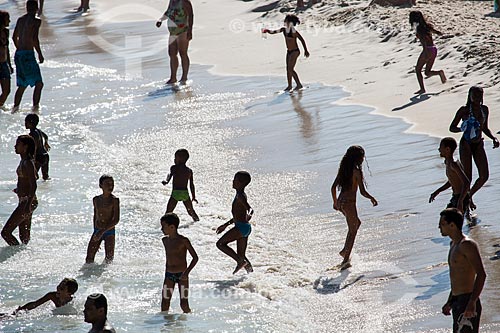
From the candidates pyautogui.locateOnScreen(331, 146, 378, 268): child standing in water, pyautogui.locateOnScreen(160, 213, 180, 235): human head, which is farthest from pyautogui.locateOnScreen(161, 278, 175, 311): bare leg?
pyautogui.locateOnScreen(331, 146, 378, 268): child standing in water

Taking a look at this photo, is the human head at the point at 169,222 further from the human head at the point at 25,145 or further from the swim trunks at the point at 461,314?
the swim trunks at the point at 461,314

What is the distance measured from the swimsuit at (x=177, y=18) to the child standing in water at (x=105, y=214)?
9258 mm

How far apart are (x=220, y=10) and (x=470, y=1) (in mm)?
6921

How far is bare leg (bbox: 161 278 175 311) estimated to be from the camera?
332 inches

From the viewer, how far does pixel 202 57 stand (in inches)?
857

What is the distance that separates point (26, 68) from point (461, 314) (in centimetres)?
1024

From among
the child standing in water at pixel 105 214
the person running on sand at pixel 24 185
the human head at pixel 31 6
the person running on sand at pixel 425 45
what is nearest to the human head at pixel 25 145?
the person running on sand at pixel 24 185

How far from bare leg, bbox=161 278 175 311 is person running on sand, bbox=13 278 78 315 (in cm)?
73

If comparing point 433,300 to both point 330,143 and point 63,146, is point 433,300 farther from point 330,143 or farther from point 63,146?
point 63,146

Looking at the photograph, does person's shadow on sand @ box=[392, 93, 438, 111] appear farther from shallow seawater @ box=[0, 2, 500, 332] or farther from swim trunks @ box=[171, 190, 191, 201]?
swim trunks @ box=[171, 190, 191, 201]

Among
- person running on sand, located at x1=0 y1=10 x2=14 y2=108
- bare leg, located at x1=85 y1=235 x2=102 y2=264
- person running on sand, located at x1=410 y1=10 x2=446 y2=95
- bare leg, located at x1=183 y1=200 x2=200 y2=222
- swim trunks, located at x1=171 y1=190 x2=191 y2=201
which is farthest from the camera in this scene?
person running on sand, located at x1=410 y1=10 x2=446 y2=95

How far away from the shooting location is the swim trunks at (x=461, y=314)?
6500 mm

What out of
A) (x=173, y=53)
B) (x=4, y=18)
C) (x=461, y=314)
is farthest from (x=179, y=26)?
(x=461, y=314)

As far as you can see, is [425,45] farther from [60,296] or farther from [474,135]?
[60,296]
